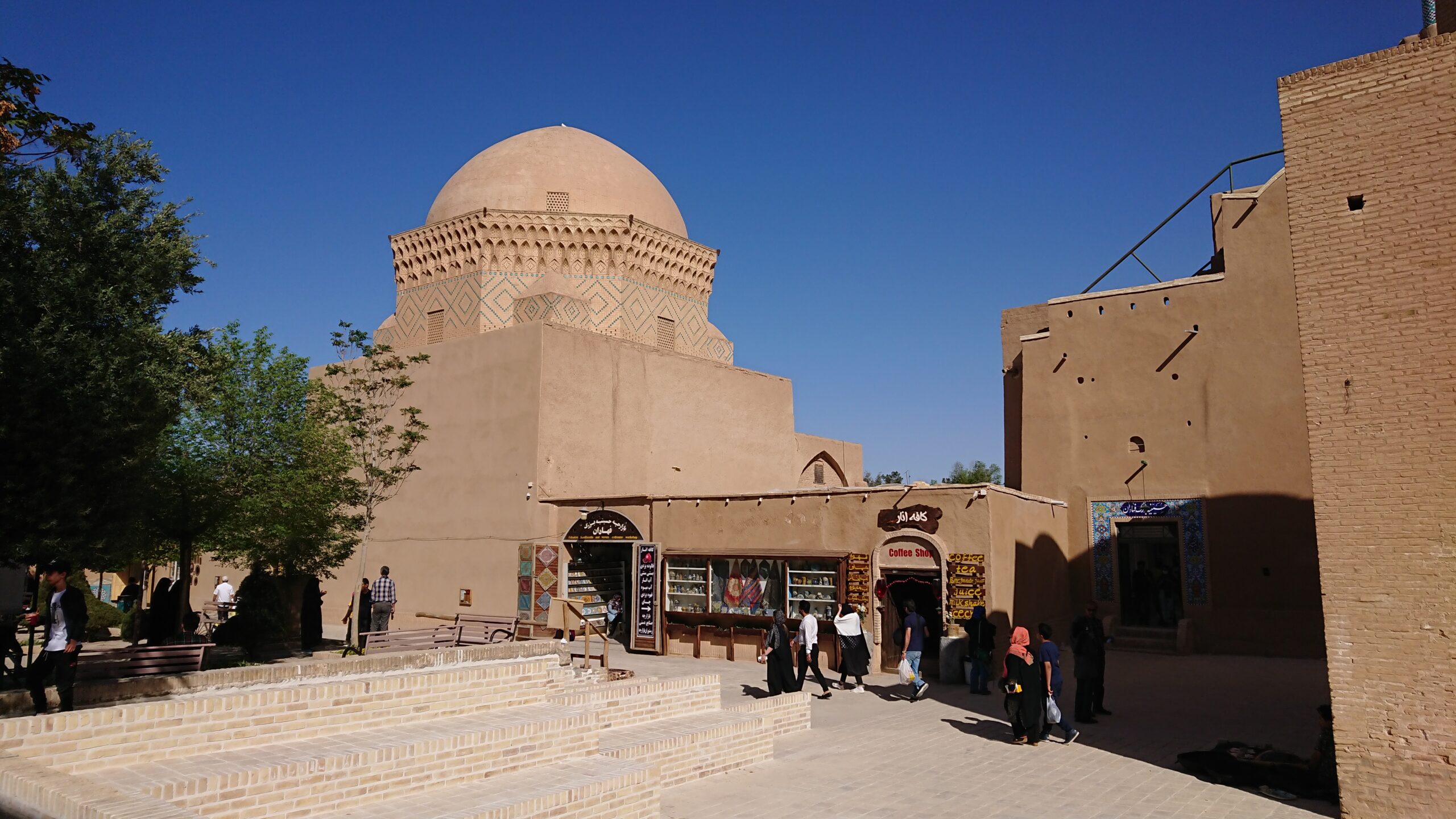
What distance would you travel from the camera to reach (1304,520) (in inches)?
647

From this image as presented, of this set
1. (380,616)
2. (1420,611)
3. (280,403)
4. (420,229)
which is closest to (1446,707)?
(1420,611)

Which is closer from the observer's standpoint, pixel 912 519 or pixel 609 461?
pixel 912 519

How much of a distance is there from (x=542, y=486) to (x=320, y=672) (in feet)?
29.4

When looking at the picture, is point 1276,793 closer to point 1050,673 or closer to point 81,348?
point 1050,673

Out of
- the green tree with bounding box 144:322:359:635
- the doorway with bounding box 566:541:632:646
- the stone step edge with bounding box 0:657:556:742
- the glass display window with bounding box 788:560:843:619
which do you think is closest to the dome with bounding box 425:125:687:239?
the green tree with bounding box 144:322:359:635

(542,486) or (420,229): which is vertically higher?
(420,229)

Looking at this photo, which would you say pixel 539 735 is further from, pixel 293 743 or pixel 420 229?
pixel 420 229

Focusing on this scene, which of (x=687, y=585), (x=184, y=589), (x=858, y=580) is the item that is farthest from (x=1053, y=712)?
(x=184, y=589)

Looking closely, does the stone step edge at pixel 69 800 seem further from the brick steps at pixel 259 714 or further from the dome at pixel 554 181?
the dome at pixel 554 181

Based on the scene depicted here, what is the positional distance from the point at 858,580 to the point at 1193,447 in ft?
25.5

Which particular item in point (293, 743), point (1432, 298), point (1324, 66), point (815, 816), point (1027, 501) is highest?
point (1324, 66)

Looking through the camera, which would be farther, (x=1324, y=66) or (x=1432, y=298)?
(x=1324, y=66)

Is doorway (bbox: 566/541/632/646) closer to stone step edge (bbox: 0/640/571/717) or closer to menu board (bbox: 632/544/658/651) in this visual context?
menu board (bbox: 632/544/658/651)

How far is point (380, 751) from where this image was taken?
672 centimetres
